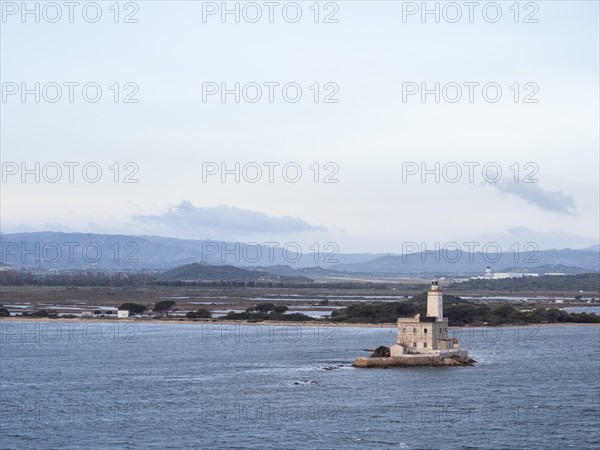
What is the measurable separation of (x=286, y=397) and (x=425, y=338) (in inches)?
690

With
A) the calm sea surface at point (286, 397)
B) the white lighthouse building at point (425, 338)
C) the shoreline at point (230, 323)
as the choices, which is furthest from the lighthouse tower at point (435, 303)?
the shoreline at point (230, 323)

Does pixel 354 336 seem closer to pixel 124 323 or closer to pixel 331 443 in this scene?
pixel 124 323

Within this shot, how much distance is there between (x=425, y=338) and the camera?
2574 inches

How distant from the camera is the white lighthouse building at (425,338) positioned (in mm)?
64688

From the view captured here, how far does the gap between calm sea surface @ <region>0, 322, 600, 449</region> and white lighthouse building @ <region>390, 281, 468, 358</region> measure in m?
2.57

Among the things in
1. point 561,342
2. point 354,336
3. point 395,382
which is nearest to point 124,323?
point 354,336

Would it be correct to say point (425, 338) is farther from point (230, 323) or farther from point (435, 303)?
point (230, 323)

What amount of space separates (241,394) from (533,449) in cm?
1640

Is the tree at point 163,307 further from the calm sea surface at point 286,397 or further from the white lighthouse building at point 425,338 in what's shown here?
the white lighthouse building at point 425,338

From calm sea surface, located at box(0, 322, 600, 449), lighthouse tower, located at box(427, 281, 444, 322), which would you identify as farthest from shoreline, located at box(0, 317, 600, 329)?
lighthouse tower, located at box(427, 281, 444, 322)

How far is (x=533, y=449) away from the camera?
126 feet

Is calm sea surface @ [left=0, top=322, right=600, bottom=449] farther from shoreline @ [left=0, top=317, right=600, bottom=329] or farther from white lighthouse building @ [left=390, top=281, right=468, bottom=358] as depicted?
shoreline @ [left=0, top=317, right=600, bottom=329]

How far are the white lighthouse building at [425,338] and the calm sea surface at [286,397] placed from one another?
8.44 feet

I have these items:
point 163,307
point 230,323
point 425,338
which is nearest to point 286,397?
point 425,338
